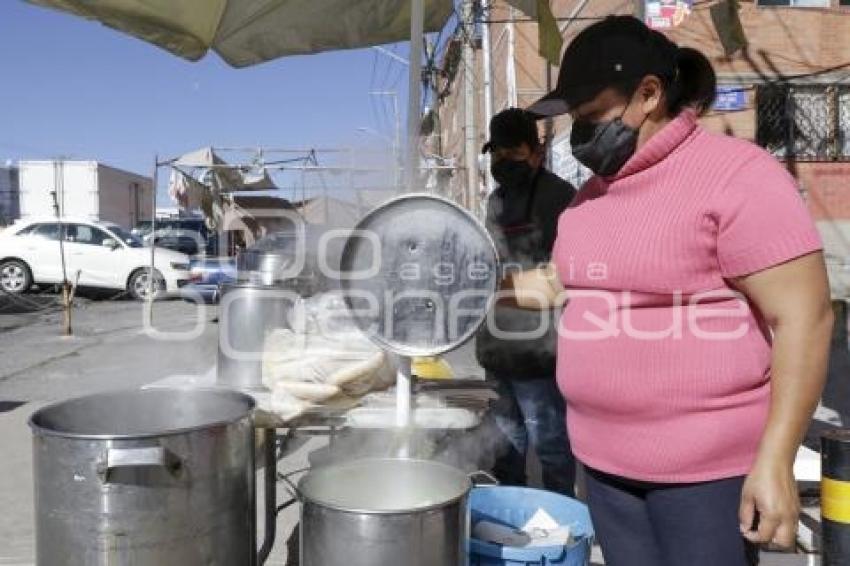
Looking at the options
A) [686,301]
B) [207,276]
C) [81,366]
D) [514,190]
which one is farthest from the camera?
[207,276]

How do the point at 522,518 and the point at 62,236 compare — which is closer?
the point at 522,518

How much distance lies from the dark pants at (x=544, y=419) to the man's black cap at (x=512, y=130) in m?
1.02

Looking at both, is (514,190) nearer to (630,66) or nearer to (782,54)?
(630,66)

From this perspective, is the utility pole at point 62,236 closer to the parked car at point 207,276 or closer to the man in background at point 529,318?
the parked car at point 207,276

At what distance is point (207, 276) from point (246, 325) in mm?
11705

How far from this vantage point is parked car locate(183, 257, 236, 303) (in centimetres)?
1409

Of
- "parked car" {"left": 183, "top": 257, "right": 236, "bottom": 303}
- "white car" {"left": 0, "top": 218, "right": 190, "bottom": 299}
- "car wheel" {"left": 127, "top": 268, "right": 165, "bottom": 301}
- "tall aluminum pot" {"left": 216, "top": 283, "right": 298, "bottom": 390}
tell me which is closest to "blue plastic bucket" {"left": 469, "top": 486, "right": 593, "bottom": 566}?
"tall aluminum pot" {"left": 216, "top": 283, "right": 298, "bottom": 390}

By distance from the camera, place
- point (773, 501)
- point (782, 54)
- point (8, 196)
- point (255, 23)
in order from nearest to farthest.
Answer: point (773, 501) < point (255, 23) < point (782, 54) < point (8, 196)

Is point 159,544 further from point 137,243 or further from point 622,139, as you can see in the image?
point 137,243

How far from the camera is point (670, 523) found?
1.80m

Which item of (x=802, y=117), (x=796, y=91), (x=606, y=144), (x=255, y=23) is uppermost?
(x=796, y=91)

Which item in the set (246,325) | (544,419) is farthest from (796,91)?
(246,325)

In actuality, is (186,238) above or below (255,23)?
below

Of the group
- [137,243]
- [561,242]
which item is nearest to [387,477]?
[561,242]
